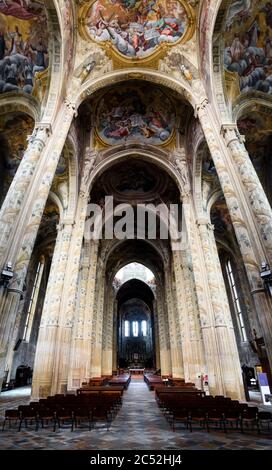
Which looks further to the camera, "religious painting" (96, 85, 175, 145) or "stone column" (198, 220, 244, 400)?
"religious painting" (96, 85, 175, 145)

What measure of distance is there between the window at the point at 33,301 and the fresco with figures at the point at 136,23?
17.2 m

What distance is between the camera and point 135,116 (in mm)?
15477

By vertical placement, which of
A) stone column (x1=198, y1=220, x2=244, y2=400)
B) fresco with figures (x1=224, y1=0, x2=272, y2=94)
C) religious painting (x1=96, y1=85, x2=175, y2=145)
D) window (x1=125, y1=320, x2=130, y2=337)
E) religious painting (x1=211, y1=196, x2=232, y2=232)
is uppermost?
religious painting (x1=96, y1=85, x2=175, y2=145)

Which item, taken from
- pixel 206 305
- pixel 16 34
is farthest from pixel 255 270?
pixel 16 34

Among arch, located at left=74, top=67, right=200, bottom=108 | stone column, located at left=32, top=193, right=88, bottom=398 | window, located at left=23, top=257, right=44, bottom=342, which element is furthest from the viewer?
window, located at left=23, top=257, right=44, bottom=342

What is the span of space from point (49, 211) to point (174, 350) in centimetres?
1438

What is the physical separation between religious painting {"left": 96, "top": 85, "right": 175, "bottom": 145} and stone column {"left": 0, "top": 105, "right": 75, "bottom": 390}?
6.04 meters

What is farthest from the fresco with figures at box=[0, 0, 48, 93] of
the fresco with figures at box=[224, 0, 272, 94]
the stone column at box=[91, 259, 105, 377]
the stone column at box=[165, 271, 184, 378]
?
the stone column at box=[165, 271, 184, 378]

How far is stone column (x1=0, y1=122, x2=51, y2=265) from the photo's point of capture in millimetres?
6675

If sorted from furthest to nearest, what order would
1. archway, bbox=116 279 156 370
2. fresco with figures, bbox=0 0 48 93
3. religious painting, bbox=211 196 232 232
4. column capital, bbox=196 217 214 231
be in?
archway, bbox=116 279 156 370 < religious painting, bbox=211 196 232 232 < column capital, bbox=196 217 214 231 < fresco with figures, bbox=0 0 48 93

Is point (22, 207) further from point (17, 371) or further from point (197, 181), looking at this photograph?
point (17, 371)

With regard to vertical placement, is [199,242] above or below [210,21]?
below

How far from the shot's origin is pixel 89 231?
60.8 ft

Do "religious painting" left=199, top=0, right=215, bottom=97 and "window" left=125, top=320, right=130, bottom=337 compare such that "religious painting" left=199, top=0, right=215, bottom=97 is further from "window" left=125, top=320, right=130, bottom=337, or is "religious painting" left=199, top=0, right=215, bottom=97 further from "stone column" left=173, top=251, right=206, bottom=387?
"window" left=125, top=320, right=130, bottom=337
